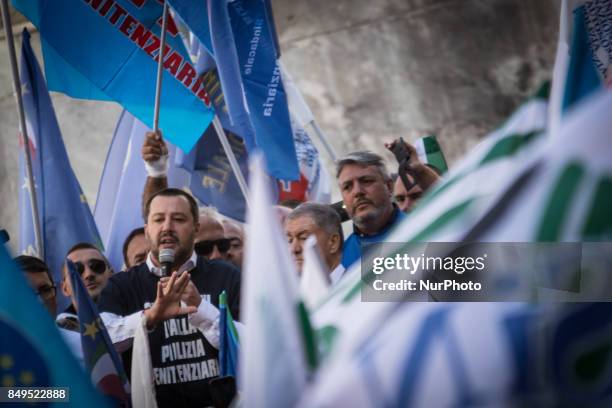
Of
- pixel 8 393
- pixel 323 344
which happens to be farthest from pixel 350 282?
pixel 8 393

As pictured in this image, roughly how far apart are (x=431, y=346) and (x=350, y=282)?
0.49 m

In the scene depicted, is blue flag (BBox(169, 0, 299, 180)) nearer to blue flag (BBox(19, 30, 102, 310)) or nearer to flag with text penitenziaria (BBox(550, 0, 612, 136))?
blue flag (BBox(19, 30, 102, 310))

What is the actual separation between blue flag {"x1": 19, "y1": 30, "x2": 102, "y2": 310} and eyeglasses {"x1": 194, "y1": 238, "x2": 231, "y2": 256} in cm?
74

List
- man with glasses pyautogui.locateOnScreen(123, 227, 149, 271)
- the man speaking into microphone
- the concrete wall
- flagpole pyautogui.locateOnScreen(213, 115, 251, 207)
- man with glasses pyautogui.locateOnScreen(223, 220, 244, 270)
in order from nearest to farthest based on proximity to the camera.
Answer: the man speaking into microphone, man with glasses pyautogui.locateOnScreen(123, 227, 149, 271), man with glasses pyautogui.locateOnScreen(223, 220, 244, 270), flagpole pyautogui.locateOnScreen(213, 115, 251, 207), the concrete wall

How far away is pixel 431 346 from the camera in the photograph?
76.0 inches

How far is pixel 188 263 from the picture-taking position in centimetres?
424

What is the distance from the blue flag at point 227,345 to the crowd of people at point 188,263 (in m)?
0.12

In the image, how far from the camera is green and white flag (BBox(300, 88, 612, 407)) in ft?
6.13

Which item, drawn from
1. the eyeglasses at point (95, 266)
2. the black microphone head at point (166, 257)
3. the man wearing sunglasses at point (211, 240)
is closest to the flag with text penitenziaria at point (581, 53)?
the black microphone head at point (166, 257)

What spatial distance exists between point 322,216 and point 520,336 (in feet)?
8.18

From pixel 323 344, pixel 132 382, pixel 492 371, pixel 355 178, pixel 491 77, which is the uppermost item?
pixel 491 77

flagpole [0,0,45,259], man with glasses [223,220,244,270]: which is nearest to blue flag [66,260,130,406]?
flagpole [0,0,45,259]

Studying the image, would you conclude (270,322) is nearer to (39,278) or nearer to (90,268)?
(39,278)

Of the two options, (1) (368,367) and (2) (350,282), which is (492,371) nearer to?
(1) (368,367)
